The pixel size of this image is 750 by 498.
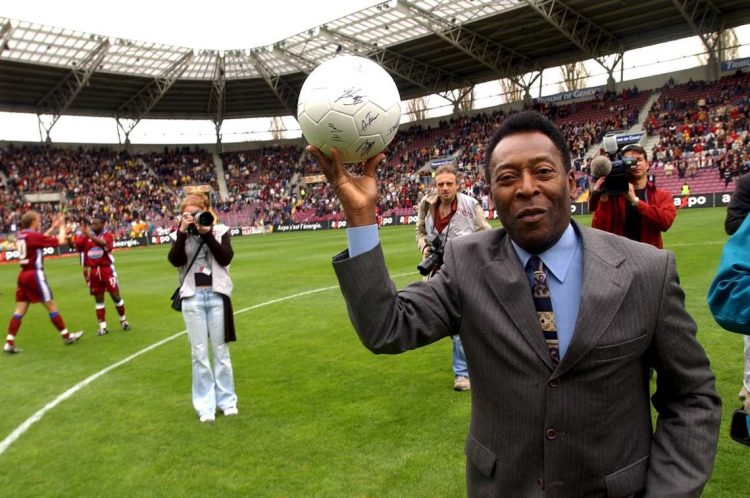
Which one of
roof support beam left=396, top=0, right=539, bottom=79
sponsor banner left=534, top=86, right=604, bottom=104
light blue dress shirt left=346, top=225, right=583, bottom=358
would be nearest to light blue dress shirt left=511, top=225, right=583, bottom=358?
light blue dress shirt left=346, top=225, right=583, bottom=358

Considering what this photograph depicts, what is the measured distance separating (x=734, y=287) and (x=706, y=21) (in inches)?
1529

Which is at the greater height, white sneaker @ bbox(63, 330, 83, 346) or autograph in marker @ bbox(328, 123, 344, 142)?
autograph in marker @ bbox(328, 123, 344, 142)

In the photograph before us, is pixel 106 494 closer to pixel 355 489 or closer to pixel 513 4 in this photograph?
pixel 355 489

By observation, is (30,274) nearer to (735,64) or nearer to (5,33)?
(5,33)

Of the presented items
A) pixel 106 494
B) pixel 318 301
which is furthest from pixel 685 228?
pixel 106 494

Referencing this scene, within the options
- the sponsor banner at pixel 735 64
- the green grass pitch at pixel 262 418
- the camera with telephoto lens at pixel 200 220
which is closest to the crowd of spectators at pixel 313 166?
the sponsor banner at pixel 735 64

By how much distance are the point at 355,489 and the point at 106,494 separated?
1.92 metres

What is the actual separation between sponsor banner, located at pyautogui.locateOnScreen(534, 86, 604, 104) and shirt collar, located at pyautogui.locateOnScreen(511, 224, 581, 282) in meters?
43.3

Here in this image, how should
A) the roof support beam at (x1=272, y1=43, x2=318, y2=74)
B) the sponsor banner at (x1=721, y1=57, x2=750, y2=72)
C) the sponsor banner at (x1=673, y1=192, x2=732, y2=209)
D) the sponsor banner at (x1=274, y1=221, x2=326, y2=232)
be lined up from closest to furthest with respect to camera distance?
the sponsor banner at (x1=673, y1=192, x2=732, y2=209) → the sponsor banner at (x1=721, y1=57, x2=750, y2=72) → the roof support beam at (x1=272, y1=43, x2=318, y2=74) → the sponsor banner at (x1=274, y1=221, x2=326, y2=232)

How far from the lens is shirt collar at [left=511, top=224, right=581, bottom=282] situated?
1858 millimetres

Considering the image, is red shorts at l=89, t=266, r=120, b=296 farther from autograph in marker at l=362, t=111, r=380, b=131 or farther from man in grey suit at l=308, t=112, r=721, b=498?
man in grey suit at l=308, t=112, r=721, b=498

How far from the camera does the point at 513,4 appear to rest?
103ft

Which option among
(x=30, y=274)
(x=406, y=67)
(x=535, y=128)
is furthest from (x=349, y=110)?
Result: (x=406, y=67)

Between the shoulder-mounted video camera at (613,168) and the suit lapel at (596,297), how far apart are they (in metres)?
2.81
